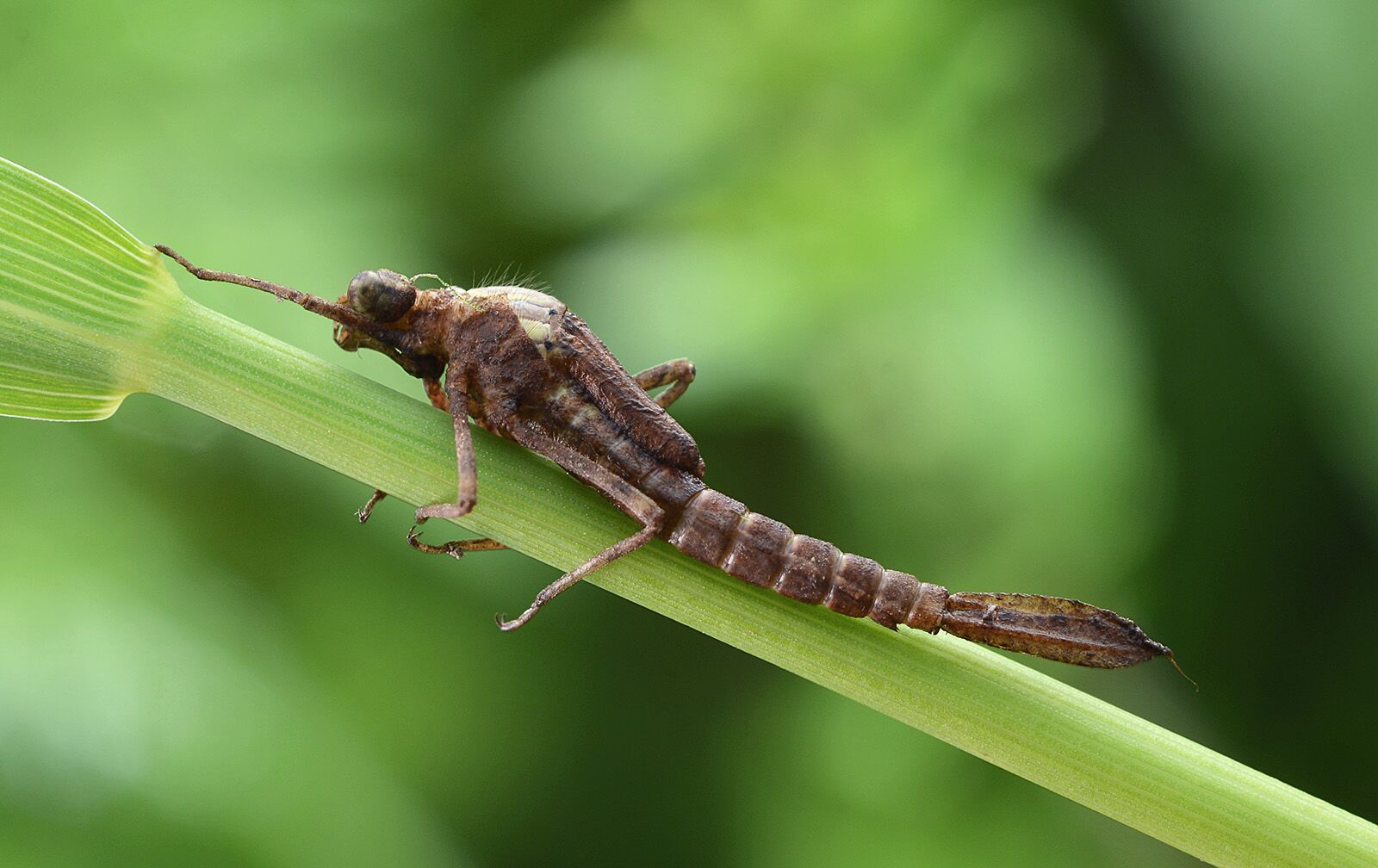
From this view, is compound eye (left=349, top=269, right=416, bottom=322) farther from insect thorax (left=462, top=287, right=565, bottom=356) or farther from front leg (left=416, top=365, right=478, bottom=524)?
front leg (left=416, top=365, right=478, bottom=524)

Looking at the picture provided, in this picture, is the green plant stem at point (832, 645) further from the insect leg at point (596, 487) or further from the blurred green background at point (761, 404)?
the blurred green background at point (761, 404)

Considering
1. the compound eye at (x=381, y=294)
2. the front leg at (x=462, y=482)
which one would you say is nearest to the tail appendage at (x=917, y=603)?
the front leg at (x=462, y=482)

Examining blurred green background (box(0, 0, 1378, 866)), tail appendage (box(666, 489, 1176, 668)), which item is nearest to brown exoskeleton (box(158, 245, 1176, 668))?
tail appendage (box(666, 489, 1176, 668))

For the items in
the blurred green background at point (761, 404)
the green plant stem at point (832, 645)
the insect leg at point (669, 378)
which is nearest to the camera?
the green plant stem at point (832, 645)

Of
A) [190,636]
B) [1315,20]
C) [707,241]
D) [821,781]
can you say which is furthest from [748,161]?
[190,636]

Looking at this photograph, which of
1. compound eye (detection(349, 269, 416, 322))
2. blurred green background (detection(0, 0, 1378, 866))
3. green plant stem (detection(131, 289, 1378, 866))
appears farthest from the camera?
blurred green background (detection(0, 0, 1378, 866))

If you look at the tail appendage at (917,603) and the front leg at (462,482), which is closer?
the front leg at (462,482)

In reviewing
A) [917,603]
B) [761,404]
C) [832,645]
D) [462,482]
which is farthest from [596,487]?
[761,404]
